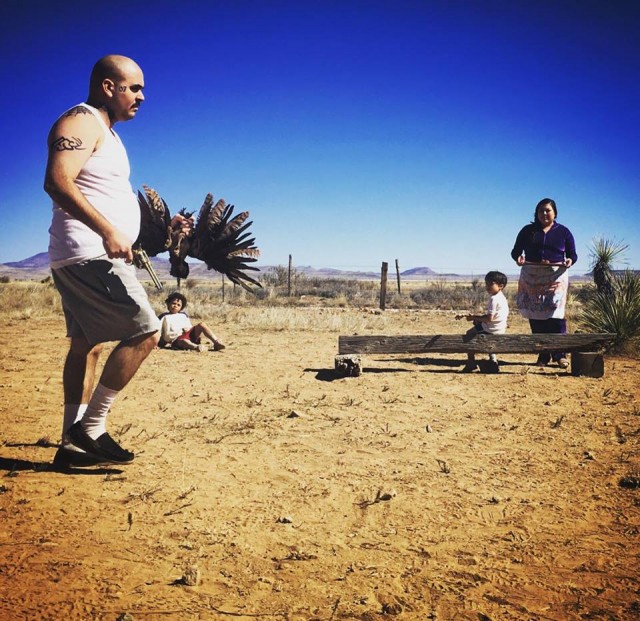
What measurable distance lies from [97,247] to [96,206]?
21 centimetres

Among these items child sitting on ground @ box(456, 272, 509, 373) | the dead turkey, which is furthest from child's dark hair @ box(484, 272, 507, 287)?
the dead turkey

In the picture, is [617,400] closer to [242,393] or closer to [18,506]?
[242,393]

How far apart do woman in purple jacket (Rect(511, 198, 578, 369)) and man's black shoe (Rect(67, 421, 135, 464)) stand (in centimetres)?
535

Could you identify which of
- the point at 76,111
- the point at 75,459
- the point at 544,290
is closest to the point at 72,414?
the point at 75,459

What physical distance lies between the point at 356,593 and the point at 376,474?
1.15 m

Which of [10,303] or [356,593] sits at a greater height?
[10,303]

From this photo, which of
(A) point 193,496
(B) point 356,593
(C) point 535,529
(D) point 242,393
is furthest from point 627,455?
(D) point 242,393

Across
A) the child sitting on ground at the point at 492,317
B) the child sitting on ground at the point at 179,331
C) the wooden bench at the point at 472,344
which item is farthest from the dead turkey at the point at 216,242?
the child sitting on ground at the point at 492,317

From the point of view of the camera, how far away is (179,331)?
7816mm

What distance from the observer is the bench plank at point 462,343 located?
5996 mm

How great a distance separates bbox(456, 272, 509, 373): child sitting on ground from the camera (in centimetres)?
614

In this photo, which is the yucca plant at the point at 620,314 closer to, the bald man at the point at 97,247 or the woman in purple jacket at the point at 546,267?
the woman in purple jacket at the point at 546,267

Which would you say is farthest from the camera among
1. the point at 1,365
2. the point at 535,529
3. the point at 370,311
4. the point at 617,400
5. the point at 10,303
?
the point at 370,311

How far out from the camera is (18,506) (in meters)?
2.28
